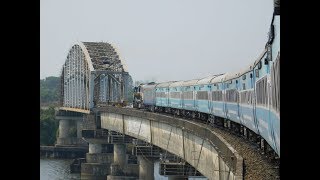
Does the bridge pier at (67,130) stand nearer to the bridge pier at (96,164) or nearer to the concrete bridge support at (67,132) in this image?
the concrete bridge support at (67,132)

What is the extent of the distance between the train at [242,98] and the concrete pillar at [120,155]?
1515cm

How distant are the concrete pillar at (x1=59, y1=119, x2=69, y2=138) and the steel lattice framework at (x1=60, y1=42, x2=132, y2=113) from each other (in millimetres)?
2871

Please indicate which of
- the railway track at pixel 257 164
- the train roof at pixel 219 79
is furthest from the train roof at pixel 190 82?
the railway track at pixel 257 164

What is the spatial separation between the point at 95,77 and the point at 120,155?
111 ft

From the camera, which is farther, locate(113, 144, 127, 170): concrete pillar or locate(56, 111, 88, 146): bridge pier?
locate(56, 111, 88, 146): bridge pier

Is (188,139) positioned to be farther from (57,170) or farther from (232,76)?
(57,170)

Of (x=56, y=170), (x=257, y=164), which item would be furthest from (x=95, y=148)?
(x=257, y=164)

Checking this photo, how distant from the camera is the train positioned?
14.4m

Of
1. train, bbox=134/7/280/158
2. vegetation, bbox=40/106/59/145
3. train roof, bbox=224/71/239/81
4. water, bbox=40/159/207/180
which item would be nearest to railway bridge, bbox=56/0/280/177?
train, bbox=134/7/280/158

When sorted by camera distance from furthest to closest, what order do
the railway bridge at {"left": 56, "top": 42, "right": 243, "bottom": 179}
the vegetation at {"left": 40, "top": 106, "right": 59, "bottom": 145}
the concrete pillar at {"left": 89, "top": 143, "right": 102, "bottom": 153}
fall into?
1. the vegetation at {"left": 40, "top": 106, "right": 59, "bottom": 145}
2. the concrete pillar at {"left": 89, "top": 143, "right": 102, "bottom": 153}
3. the railway bridge at {"left": 56, "top": 42, "right": 243, "bottom": 179}

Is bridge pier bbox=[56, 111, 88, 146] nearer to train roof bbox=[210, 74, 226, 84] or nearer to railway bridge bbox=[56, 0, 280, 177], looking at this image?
railway bridge bbox=[56, 0, 280, 177]

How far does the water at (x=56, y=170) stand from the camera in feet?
290
